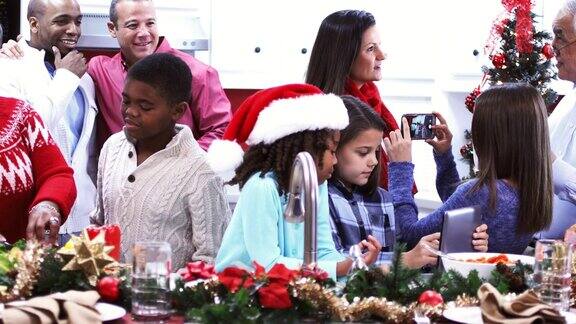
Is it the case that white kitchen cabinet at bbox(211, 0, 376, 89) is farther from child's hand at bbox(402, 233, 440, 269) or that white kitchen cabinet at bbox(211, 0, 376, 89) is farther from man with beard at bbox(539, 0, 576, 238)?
child's hand at bbox(402, 233, 440, 269)

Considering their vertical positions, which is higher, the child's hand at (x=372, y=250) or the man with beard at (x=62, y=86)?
the man with beard at (x=62, y=86)

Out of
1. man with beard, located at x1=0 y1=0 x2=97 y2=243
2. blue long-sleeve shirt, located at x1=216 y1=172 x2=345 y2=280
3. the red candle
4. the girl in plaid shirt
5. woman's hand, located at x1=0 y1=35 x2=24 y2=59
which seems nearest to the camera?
the red candle

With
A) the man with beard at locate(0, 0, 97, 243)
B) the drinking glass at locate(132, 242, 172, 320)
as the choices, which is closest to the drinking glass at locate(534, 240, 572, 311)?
the drinking glass at locate(132, 242, 172, 320)

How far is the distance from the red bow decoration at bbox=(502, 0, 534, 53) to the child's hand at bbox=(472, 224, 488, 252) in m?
1.96

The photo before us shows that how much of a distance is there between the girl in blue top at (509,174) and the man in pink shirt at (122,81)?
0.92 meters

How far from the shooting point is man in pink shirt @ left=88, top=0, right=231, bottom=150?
3.61 meters

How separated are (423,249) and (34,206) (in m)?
0.95

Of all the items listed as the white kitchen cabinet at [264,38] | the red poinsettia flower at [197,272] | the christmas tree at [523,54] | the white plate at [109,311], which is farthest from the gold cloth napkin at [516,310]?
the white kitchen cabinet at [264,38]

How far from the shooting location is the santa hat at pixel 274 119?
2535 mm

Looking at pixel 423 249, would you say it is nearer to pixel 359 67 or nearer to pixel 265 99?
pixel 265 99

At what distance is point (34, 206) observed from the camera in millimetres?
2621

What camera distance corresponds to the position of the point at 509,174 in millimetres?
2867

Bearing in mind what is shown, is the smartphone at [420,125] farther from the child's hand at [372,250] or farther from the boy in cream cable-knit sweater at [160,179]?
the child's hand at [372,250]

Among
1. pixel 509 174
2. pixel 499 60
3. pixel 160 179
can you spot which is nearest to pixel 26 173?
pixel 160 179
